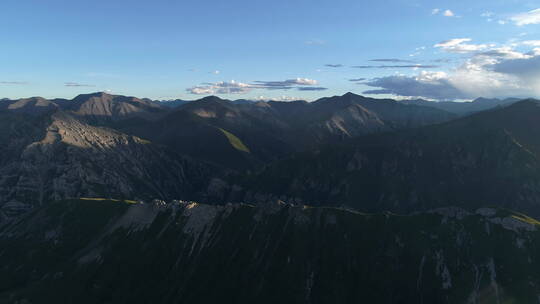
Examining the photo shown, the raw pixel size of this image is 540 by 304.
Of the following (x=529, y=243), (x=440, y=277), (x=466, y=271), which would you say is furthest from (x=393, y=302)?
(x=529, y=243)

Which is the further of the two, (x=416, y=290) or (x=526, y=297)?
(x=416, y=290)

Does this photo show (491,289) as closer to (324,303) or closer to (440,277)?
(440,277)

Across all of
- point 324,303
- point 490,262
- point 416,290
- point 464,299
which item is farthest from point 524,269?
point 324,303

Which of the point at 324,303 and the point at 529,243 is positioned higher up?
the point at 529,243

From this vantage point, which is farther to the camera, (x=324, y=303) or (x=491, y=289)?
(x=324, y=303)

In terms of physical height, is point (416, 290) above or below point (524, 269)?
below

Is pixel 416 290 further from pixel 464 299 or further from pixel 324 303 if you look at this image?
pixel 324 303

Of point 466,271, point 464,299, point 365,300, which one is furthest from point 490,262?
point 365,300

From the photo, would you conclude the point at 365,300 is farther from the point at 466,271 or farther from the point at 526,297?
the point at 526,297
